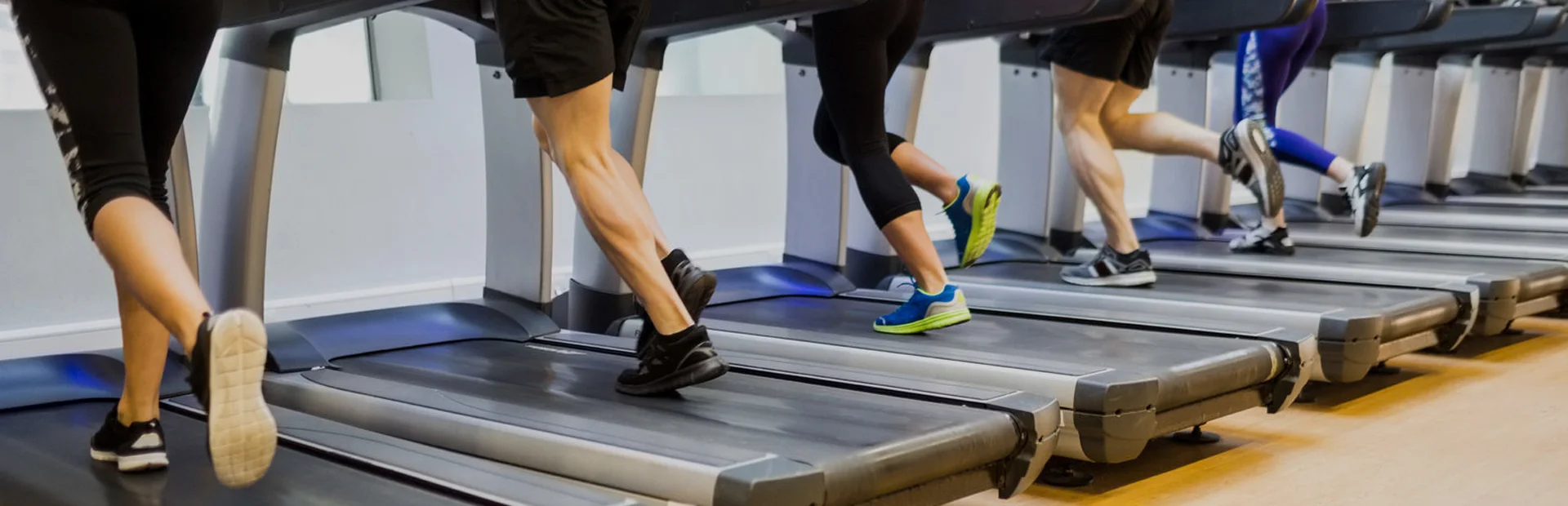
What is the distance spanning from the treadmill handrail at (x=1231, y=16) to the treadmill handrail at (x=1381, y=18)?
93 cm

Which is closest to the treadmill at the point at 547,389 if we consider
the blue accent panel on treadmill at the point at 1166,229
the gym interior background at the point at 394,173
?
the gym interior background at the point at 394,173

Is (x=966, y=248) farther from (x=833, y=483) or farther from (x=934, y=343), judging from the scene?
(x=833, y=483)

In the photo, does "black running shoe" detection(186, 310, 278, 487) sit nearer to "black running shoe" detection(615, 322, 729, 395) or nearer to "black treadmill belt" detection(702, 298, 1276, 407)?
"black running shoe" detection(615, 322, 729, 395)

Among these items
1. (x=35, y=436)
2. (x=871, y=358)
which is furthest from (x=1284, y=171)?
(x=35, y=436)

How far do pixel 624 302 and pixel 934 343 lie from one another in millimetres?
820

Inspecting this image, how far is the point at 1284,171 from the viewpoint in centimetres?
596

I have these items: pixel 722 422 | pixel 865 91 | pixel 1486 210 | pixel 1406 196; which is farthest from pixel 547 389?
pixel 1406 196

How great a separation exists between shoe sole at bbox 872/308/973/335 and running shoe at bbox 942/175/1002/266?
0.15 m

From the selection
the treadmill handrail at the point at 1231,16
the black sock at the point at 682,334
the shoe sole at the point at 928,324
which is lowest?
the shoe sole at the point at 928,324

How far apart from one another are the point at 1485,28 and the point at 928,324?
3.77 meters

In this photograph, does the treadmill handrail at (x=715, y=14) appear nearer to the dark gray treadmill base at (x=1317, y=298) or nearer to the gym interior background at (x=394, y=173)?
the gym interior background at (x=394, y=173)

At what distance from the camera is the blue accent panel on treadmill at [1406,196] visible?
6254mm

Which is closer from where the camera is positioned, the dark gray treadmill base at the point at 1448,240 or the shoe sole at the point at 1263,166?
the shoe sole at the point at 1263,166

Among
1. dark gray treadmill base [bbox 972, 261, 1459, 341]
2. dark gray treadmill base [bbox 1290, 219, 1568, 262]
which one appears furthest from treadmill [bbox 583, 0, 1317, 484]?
dark gray treadmill base [bbox 1290, 219, 1568, 262]
